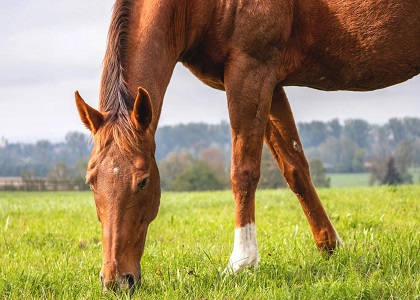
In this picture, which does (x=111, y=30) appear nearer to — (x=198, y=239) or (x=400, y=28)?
(x=400, y=28)

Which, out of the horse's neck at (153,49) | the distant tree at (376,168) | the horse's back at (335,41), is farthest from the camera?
the distant tree at (376,168)

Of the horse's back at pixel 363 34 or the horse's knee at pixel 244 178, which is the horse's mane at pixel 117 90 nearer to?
the horse's knee at pixel 244 178

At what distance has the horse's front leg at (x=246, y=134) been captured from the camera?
14.2 feet

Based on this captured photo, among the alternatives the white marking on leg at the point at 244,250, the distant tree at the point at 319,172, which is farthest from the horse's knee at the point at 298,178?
the distant tree at the point at 319,172

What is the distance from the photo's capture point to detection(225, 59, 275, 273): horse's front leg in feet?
14.2

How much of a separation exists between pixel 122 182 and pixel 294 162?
2.13 meters

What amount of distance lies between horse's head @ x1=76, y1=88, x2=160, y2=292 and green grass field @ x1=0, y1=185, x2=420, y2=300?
247 millimetres

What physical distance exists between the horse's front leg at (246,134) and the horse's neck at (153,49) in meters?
0.53

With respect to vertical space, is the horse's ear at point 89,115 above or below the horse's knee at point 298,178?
above

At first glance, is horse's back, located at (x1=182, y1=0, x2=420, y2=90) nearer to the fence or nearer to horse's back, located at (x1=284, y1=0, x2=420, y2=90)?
horse's back, located at (x1=284, y1=0, x2=420, y2=90)

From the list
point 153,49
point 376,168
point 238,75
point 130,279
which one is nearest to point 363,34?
point 238,75

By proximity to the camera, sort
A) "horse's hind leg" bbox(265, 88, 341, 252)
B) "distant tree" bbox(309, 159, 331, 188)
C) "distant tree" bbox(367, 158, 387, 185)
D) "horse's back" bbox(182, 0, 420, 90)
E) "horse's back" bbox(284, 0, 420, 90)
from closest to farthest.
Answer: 1. "horse's back" bbox(182, 0, 420, 90)
2. "horse's back" bbox(284, 0, 420, 90)
3. "horse's hind leg" bbox(265, 88, 341, 252)
4. "distant tree" bbox(309, 159, 331, 188)
5. "distant tree" bbox(367, 158, 387, 185)

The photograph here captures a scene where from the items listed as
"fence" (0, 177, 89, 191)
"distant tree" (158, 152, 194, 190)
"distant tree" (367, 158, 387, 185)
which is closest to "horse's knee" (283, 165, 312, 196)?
"fence" (0, 177, 89, 191)

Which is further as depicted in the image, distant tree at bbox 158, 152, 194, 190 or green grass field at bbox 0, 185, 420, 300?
distant tree at bbox 158, 152, 194, 190
